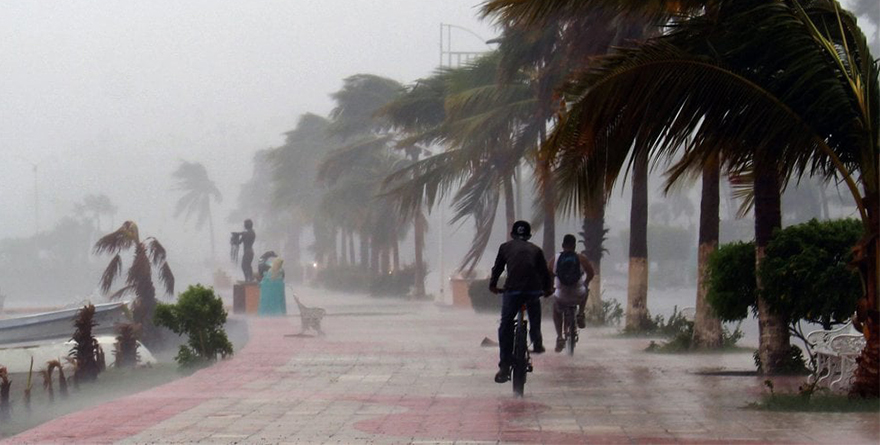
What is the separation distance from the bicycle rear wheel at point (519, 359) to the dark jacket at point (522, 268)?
1.32 feet

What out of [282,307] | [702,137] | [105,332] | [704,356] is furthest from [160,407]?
[282,307]

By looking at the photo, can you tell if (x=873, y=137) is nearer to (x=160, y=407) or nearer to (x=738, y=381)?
(x=738, y=381)

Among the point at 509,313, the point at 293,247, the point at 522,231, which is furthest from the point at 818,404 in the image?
the point at 293,247

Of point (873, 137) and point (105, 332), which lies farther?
point (105, 332)

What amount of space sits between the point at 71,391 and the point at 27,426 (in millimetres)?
3675

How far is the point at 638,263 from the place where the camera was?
→ 23766mm

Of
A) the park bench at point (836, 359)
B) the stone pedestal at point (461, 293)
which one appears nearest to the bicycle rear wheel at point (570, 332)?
the park bench at point (836, 359)

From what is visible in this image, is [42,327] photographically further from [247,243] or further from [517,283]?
[517,283]

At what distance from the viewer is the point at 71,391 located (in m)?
17.5

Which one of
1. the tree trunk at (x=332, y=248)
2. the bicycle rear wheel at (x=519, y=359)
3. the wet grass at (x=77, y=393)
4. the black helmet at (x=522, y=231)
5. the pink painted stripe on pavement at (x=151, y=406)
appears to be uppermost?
the tree trunk at (x=332, y=248)

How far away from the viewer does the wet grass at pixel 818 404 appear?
429 inches

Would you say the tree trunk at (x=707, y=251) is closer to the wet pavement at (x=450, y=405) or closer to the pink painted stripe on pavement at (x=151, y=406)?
the wet pavement at (x=450, y=405)

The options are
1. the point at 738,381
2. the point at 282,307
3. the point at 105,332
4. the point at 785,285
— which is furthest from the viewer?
the point at 282,307

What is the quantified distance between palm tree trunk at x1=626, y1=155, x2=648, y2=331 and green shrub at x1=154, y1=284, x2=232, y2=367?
8.13 m
